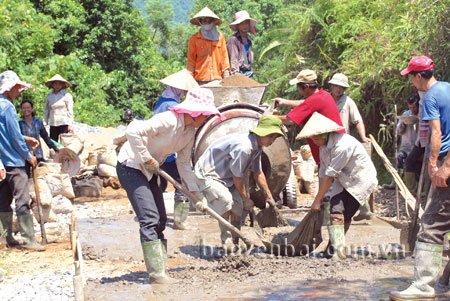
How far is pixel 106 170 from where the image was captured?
12062 millimetres

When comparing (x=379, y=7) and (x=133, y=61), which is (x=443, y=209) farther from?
(x=133, y=61)

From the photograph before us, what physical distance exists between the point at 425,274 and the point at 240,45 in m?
6.14

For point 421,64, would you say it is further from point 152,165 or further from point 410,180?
point 410,180

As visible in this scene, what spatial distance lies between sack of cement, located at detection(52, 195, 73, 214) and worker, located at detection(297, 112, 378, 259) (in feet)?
12.9

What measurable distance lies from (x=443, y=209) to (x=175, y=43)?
91.3 feet

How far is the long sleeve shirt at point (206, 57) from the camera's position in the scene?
31.9 ft

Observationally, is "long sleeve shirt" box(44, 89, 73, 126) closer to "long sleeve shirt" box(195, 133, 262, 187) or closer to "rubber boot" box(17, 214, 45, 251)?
"rubber boot" box(17, 214, 45, 251)

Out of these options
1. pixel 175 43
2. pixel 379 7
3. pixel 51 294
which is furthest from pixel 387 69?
pixel 175 43

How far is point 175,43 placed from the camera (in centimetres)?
3167

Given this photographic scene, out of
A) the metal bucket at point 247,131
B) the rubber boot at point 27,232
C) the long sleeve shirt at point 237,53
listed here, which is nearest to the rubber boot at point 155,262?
the rubber boot at point 27,232

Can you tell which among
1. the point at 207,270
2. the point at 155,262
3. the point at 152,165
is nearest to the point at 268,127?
the point at 152,165

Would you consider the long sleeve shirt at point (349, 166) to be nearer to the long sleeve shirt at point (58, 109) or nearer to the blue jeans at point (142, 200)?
the blue jeans at point (142, 200)

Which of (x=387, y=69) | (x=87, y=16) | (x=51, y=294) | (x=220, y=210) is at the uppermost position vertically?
(x=87, y=16)

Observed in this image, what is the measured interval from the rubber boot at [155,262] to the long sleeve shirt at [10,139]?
2.29m
